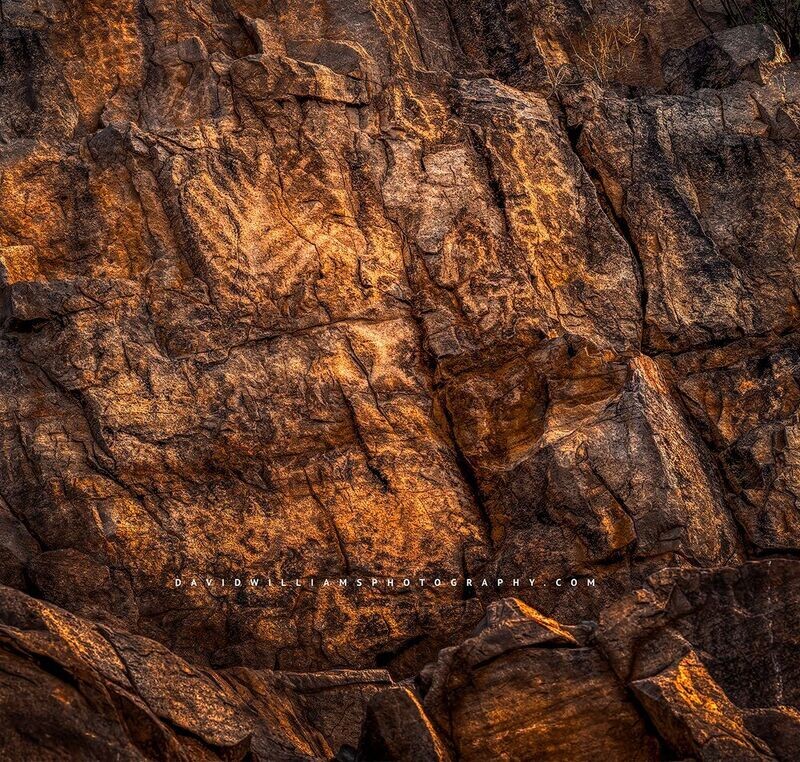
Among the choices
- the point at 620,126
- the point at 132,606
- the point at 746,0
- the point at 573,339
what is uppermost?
the point at 746,0

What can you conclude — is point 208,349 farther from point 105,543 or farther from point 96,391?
point 105,543

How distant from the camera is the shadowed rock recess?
16719 millimetres

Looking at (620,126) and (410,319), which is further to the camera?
(620,126)

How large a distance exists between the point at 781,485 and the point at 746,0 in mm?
10893

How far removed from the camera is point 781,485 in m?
20.3

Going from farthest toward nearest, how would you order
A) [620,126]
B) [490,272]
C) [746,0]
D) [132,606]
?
[746,0], [620,126], [490,272], [132,606]

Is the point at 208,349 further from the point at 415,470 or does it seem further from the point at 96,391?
the point at 415,470

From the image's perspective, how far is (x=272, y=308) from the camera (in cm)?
2098

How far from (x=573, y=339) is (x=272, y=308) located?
184 inches

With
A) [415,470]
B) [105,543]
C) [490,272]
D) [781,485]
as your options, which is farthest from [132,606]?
[781,485]

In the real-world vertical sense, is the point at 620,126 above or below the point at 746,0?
below

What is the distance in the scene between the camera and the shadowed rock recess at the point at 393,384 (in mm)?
16719

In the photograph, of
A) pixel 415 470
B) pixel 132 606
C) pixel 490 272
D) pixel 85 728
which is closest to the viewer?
pixel 85 728

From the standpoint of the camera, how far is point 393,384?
2077cm
